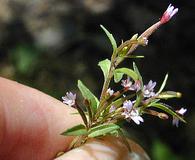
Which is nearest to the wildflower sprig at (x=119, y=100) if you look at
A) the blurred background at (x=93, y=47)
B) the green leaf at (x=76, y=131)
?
the green leaf at (x=76, y=131)

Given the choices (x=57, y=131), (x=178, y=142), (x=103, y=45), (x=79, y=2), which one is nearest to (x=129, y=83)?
(x=57, y=131)

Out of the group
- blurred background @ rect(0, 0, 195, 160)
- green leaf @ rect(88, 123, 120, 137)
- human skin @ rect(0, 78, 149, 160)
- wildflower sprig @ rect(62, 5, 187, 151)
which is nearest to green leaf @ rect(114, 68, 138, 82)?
wildflower sprig @ rect(62, 5, 187, 151)

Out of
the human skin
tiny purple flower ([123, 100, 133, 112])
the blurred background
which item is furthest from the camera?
the blurred background

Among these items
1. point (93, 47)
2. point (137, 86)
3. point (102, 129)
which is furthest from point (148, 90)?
point (93, 47)

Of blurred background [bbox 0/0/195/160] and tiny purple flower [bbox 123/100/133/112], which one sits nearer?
tiny purple flower [bbox 123/100/133/112]

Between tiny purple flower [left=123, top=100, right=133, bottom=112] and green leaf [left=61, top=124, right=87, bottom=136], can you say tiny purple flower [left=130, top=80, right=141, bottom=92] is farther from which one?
green leaf [left=61, top=124, right=87, bottom=136]

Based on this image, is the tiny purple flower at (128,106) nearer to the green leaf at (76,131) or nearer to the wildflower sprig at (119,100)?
the wildflower sprig at (119,100)
